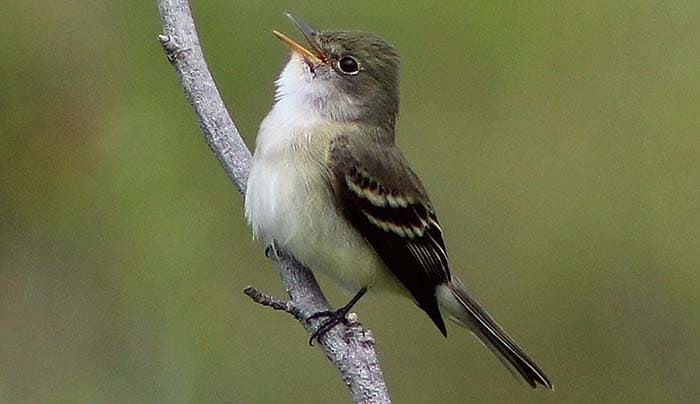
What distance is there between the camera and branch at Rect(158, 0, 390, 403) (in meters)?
4.16

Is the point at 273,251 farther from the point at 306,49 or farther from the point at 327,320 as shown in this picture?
the point at 306,49

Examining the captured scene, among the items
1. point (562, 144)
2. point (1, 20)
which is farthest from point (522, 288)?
point (1, 20)

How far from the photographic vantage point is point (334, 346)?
13.5ft

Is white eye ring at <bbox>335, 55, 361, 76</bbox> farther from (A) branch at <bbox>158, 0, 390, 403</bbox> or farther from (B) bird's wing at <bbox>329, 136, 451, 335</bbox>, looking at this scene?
(A) branch at <bbox>158, 0, 390, 403</bbox>

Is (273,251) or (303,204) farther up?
(303,204)

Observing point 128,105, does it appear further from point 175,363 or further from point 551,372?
point 551,372

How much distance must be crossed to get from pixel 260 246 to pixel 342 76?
1.57m

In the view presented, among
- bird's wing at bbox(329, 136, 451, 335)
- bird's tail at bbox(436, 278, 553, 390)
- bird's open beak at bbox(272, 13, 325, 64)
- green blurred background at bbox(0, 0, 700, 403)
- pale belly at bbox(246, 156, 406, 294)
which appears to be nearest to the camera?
pale belly at bbox(246, 156, 406, 294)

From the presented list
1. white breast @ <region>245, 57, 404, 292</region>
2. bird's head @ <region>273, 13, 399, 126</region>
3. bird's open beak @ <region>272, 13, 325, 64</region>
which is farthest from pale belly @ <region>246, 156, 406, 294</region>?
bird's open beak @ <region>272, 13, 325, 64</region>

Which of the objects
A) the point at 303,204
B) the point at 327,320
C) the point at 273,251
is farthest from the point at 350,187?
the point at 327,320

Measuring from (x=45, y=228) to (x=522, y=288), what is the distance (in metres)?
1.95

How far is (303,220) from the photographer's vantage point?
4629mm

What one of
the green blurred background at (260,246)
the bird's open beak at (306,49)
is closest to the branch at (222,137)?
the bird's open beak at (306,49)

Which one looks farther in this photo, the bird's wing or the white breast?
the bird's wing
